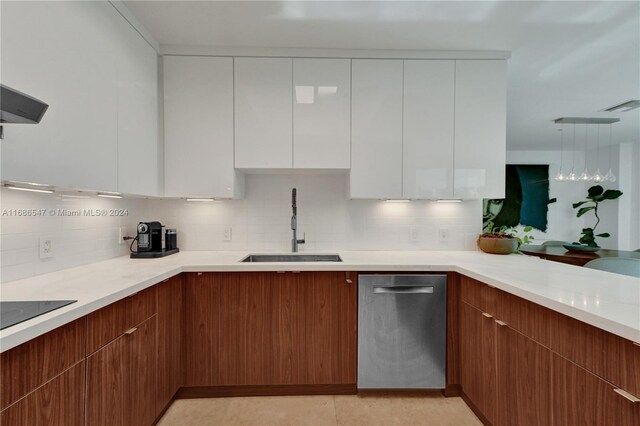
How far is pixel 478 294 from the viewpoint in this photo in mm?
1787

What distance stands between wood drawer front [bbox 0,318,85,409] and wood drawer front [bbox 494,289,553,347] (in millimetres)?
1805

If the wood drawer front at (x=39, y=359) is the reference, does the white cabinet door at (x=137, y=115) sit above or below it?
above

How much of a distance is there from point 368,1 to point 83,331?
83.7 inches

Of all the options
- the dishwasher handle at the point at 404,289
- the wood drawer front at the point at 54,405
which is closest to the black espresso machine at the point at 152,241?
the wood drawer front at the point at 54,405

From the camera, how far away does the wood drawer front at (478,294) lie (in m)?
1.65

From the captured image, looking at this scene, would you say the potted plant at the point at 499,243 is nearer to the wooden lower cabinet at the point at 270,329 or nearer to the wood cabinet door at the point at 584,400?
the wooden lower cabinet at the point at 270,329

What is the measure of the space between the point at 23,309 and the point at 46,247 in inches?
28.5

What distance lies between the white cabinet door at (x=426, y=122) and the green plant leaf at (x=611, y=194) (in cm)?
507

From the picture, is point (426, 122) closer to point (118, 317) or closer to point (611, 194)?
point (118, 317)

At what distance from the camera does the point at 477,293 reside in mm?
1797

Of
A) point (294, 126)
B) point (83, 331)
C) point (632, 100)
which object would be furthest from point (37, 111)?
point (632, 100)

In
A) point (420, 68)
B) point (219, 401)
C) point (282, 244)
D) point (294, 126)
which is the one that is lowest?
point (219, 401)

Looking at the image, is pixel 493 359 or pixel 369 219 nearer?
pixel 493 359

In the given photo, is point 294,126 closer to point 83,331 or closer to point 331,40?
point 331,40
